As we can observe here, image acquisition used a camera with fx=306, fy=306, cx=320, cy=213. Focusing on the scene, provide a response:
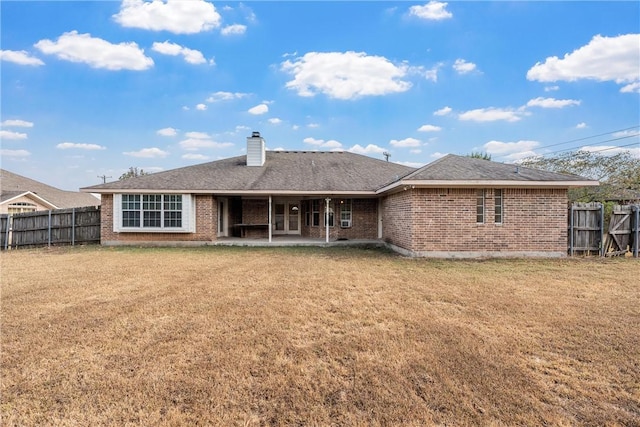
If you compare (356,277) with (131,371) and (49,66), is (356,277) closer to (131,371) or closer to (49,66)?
(131,371)

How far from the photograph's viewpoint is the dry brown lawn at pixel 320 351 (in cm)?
247

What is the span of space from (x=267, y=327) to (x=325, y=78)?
17.6 metres

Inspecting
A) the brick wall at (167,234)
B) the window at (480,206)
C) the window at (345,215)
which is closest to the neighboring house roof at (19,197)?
the brick wall at (167,234)

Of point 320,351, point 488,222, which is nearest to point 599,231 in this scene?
point 488,222

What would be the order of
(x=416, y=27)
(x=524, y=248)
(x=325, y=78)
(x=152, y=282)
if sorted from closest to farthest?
1. (x=152, y=282)
2. (x=524, y=248)
3. (x=416, y=27)
4. (x=325, y=78)

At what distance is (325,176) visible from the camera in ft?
48.4

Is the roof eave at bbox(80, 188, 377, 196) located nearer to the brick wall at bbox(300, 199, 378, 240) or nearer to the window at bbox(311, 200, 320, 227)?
the brick wall at bbox(300, 199, 378, 240)

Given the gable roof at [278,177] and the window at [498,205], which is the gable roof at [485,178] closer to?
the window at [498,205]

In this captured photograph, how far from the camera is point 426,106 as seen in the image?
65.1 feet

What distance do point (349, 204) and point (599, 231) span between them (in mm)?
9194

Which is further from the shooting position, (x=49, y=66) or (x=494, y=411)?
(x=49, y=66)

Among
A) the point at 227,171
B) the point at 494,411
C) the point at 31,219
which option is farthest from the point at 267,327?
the point at 31,219

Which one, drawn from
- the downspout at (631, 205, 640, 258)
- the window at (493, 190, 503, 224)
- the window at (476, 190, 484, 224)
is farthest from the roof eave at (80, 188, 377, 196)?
the downspout at (631, 205, 640, 258)

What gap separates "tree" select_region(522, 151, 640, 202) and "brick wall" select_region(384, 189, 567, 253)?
34.6ft
